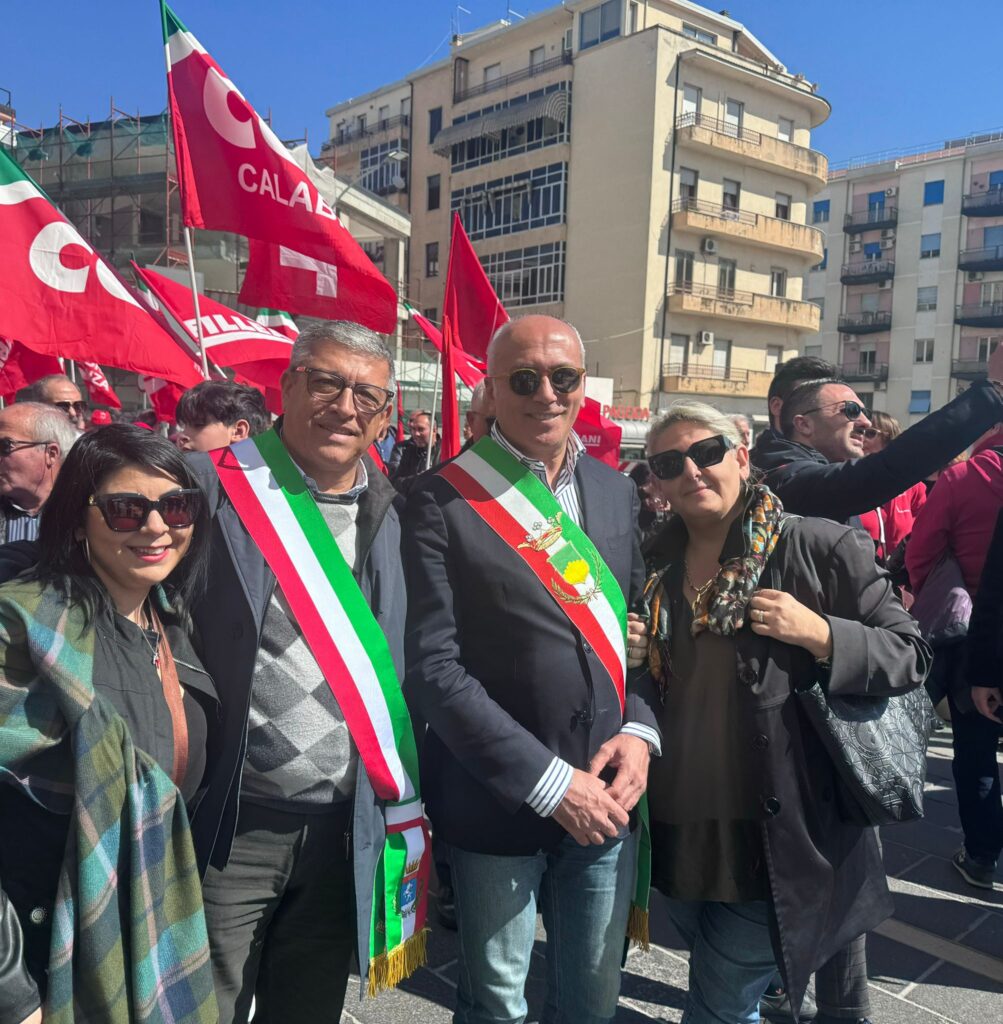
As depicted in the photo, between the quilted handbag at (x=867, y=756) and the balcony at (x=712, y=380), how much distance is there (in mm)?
32485

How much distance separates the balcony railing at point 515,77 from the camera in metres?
36.1

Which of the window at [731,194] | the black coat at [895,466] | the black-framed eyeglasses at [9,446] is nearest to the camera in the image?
the black coat at [895,466]

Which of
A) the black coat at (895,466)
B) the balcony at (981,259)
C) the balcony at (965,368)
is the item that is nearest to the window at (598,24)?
the balcony at (981,259)

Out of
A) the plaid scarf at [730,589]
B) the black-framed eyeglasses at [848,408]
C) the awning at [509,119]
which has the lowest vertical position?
the plaid scarf at [730,589]

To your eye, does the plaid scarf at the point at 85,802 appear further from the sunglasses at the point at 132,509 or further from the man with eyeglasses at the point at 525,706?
the man with eyeglasses at the point at 525,706

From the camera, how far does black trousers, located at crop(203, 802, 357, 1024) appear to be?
80.0 inches

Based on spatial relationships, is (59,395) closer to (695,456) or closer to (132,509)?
(132,509)

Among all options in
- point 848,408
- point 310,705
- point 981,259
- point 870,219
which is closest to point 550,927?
point 310,705

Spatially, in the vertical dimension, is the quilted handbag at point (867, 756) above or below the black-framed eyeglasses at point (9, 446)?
below

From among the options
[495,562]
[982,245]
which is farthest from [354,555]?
[982,245]

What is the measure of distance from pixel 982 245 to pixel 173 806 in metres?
54.5

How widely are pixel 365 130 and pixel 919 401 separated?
31790 mm

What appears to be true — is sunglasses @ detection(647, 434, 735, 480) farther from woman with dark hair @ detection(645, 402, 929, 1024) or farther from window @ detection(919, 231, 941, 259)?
window @ detection(919, 231, 941, 259)

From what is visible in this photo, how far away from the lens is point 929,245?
49156 millimetres
